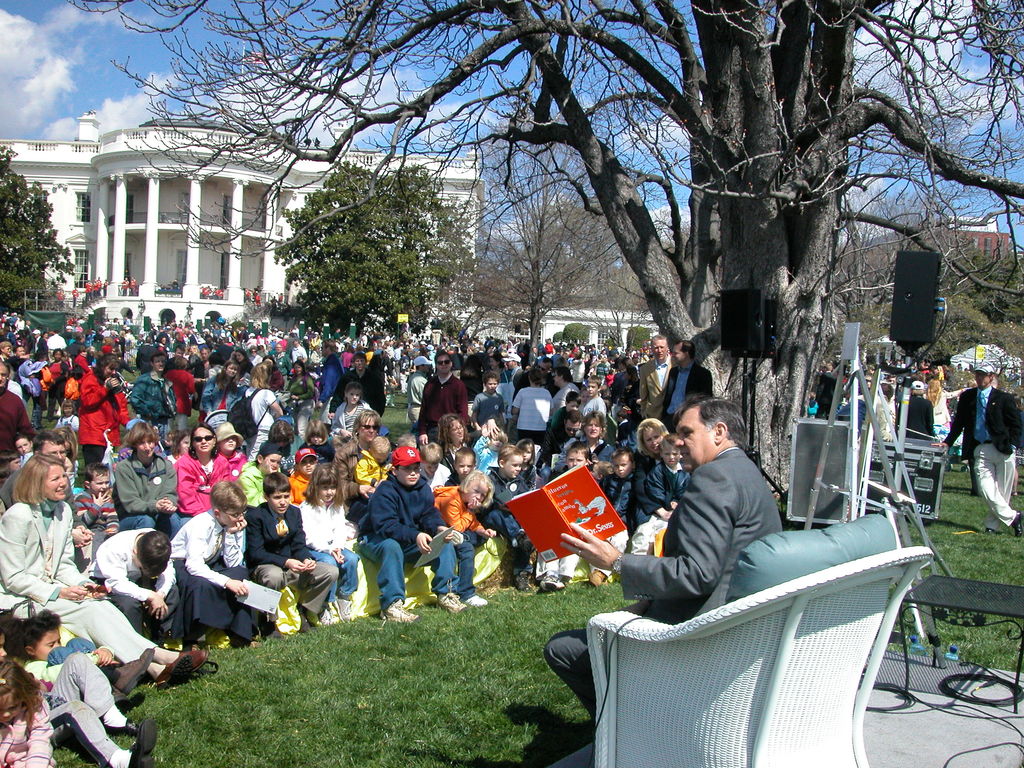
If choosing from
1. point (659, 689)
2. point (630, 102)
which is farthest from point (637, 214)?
point (659, 689)

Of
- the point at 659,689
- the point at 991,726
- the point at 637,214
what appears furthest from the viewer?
the point at 637,214

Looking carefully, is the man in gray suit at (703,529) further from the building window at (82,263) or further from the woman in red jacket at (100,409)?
the building window at (82,263)

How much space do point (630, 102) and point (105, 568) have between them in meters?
8.65

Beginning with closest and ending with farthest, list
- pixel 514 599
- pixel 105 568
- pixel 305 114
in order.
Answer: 1. pixel 105 568
2. pixel 514 599
3. pixel 305 114

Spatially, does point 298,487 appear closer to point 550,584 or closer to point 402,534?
point 402,534

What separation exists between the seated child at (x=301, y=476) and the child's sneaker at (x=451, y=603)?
5.19ft

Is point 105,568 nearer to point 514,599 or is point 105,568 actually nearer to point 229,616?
point 229,616

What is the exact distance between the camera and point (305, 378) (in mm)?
13727

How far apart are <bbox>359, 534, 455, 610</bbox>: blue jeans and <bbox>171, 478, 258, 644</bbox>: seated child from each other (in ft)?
3.59

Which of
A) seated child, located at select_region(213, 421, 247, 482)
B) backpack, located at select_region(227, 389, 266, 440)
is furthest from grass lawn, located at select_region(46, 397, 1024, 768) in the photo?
backpack, located at select_region(227, 389, 266, 440)

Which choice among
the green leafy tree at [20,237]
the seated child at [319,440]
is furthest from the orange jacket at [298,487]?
the green leafy tree at [20,237]

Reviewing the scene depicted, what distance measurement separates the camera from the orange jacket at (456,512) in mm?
8078

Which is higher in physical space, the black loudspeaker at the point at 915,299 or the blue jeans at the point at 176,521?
the black loudspeaker at the point at 915,299

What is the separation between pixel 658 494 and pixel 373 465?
268cm
